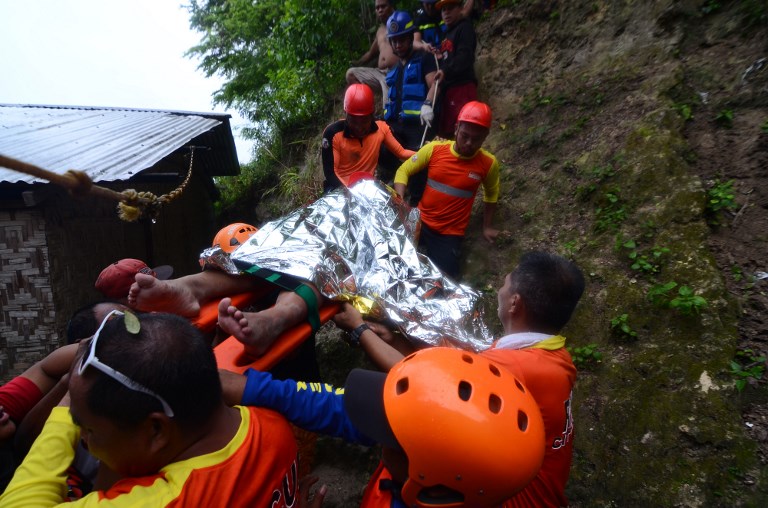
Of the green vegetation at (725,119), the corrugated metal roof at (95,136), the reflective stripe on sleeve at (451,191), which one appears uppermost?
the green vegetation at (725,119)

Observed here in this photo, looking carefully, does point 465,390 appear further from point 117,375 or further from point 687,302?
point 687,302

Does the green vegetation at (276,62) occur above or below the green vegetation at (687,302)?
above

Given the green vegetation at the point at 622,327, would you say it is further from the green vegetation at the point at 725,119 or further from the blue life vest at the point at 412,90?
the blue life vest at the point at 412,90

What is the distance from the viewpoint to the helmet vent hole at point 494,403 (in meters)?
1.10

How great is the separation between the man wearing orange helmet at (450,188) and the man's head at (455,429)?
255 centimetres

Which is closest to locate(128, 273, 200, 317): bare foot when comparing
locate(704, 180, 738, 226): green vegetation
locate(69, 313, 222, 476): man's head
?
locate(69, 313, 222, 476): man's head

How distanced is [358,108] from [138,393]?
11.7 feet

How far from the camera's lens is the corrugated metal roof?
11.1 ft

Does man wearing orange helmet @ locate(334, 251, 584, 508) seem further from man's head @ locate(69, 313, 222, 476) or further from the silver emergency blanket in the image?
man's head @ locate(69, 313, 222, 476)

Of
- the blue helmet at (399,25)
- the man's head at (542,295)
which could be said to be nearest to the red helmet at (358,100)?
the blue helmet at (399,25)

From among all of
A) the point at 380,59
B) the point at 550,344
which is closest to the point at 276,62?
the point at 380,59

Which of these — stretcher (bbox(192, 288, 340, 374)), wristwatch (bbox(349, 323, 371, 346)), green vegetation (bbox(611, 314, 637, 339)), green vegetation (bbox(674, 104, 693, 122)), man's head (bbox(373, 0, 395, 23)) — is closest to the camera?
stretcher (bbox(192, 288, 340, 374))

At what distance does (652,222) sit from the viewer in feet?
10.2

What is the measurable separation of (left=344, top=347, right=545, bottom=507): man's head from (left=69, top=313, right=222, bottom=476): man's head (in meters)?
0.47
